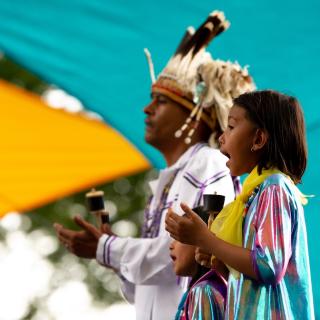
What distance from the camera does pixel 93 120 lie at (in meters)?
7.12

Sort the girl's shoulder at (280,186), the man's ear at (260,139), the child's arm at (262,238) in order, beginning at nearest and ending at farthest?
the child's arm at (262,238), the girl's shoulder at (280,186), the man's ear at (260,139)

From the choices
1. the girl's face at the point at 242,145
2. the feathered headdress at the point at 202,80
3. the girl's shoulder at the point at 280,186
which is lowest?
the girl's shoulder at the point at 280,186

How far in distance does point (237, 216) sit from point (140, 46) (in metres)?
2.07

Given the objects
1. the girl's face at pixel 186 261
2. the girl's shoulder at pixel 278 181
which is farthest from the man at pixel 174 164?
the girl's shoulder at pixel 278 181

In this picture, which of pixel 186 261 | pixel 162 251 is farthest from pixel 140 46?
pixel 186 261

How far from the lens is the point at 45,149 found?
710cm

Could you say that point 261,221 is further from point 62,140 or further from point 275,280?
point 62,140

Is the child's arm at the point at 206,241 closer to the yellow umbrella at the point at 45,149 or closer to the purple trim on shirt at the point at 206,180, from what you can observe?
the purple trim on shirt at the point at 206,180

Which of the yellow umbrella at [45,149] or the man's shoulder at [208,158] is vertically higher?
the yellow umbrella at [45,149]

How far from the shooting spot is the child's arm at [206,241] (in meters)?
3.77

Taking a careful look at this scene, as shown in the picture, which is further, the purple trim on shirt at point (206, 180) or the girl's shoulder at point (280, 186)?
the purple trim on shirt at point (206, 180)

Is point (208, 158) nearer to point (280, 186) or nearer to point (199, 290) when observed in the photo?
point (199, 290)

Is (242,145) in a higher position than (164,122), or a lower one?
lower

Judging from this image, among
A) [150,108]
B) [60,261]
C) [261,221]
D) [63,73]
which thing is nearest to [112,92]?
[63,73]
